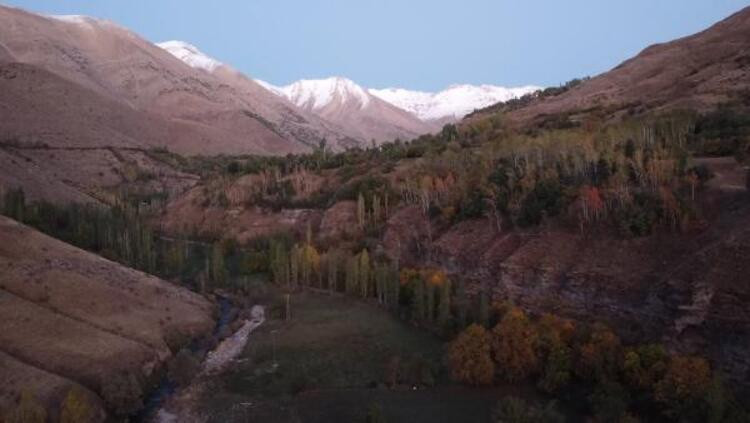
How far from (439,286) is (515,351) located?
10.7 meters

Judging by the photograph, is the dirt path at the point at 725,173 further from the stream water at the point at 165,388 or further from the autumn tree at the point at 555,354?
the stream water at the point at 165,388

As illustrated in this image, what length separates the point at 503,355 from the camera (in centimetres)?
3312

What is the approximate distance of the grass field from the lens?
3092cm

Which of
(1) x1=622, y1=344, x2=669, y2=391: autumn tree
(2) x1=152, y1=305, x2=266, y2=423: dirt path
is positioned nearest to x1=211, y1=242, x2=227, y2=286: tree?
(2) x1=152, y1=305, x2=266, y2=423: dirt path

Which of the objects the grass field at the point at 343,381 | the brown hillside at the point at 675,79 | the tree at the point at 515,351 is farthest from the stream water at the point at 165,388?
the brown hillside at the point at 675,79

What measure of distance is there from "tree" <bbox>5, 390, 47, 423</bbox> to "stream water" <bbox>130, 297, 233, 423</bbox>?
445 centimetres

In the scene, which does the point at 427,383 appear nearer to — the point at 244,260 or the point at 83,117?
the point at 244,260

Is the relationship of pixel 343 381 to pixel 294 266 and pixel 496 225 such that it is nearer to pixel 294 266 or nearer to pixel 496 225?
pixel 496 225

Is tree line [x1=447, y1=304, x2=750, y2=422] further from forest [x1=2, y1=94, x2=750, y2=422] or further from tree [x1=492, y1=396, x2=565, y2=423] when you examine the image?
tree [x1=492, y1=396, x2=565, y2=423]

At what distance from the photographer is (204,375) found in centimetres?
3609

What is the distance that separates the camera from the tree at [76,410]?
88.9 ft

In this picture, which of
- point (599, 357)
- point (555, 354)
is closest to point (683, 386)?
point (599, 357)

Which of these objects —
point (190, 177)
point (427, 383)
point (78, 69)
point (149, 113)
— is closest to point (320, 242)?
point (427, 383)

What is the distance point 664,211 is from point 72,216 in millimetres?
55058
